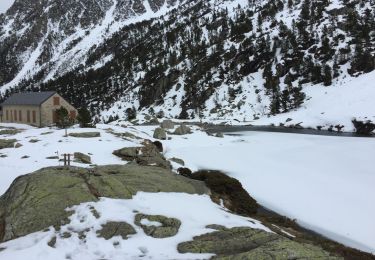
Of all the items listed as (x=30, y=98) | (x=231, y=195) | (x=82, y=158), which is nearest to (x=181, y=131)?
(x=30, y=98)

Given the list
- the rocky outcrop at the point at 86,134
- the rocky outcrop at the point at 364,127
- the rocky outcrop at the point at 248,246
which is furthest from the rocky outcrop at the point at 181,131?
the rocky outcrop at the point at 248,246

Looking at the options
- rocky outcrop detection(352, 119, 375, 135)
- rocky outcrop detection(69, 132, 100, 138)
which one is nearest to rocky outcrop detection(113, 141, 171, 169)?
rocky outcrop detection(69, 132, 100, 138)

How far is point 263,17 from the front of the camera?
139500 millimetres

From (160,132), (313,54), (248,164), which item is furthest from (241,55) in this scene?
(248,164)

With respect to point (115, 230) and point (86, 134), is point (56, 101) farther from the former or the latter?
point (115, 230)

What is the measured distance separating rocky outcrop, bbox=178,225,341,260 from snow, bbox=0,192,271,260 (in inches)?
13.3

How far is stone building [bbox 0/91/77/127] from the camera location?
64.0m

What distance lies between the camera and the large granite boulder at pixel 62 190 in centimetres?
1276

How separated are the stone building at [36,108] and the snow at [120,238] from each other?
52448 mm

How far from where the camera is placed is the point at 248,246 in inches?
442

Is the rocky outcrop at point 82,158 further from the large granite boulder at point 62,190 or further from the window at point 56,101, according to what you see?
the window at point 56,101

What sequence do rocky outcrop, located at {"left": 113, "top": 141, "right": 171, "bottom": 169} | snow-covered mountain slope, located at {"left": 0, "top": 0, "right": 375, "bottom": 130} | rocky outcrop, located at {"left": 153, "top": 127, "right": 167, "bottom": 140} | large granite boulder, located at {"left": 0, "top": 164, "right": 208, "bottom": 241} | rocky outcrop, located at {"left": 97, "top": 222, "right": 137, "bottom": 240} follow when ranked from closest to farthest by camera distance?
1. rocky outcrop, located at {"left": 97, "top": 222, "right": 137, "bottom": 240}
2. large granite boulder, located at {"left": 0, "top": 164, "right": 208, "bottom": 241}
3. rocky outcrop, located at {"left": 113, "top": 141, "right": 171, "bottom": 169}
4. rocky outcrop, located at {"left": 153, "top": 127, "right": 167, "bottom": 140}
5. snow-covered mountain slope, located at {"left": 0, "top": 0, "right": 375, "bottom": 130}

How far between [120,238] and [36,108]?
5777 centimetres

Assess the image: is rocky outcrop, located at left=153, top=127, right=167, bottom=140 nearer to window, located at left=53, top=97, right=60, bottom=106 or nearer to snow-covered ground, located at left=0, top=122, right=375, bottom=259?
snow-covered ground, located at left=0, top=122, right=375, bottom=259
